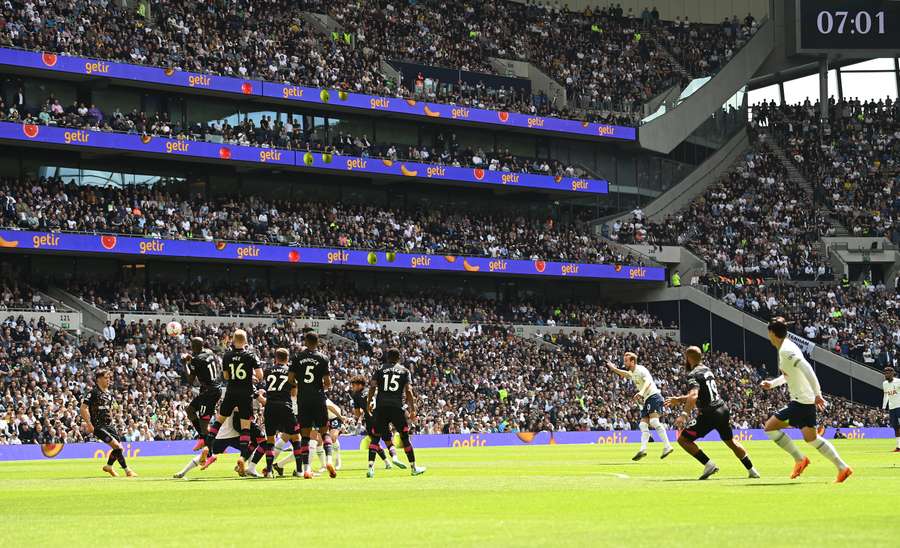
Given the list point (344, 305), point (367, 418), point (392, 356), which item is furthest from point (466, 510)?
point (344, 305)

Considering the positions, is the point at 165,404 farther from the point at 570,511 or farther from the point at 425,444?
the point at 570,511

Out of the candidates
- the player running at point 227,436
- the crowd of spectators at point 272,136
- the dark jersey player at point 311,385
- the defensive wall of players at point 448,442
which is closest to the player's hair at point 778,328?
the dark jersey player at point 311,385

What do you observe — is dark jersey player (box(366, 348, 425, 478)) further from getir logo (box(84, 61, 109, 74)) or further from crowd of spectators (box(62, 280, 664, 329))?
getir logo (box(84, 61, 109, 74))

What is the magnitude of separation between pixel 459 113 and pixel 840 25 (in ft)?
95.4

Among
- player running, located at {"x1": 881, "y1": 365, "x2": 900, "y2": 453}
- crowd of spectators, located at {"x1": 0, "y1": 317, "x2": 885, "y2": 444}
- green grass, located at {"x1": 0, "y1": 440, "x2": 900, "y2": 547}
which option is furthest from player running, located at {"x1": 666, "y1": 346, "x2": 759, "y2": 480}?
crowd of spectators, located at {"x1": 0, "y1": 317, "x2": 885, "y2": 444}

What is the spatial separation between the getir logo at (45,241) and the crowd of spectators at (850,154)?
4878 centimetres

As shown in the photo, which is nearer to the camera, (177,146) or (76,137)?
(76,137)

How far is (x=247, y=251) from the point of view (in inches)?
2638

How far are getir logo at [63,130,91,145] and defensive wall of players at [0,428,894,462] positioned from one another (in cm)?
2031

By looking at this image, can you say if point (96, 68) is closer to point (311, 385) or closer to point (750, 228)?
point (750, 228)

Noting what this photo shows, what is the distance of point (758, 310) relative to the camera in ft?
254

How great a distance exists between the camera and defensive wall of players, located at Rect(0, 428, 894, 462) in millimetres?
43375

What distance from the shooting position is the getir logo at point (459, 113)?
254 feet

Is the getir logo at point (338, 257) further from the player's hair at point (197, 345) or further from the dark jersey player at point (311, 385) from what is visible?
the dark jersey player at point (311, 385)
